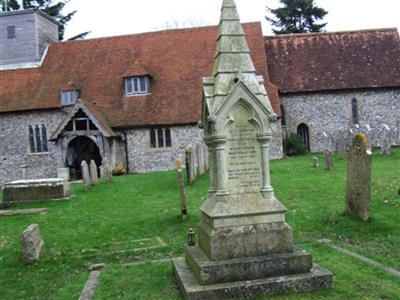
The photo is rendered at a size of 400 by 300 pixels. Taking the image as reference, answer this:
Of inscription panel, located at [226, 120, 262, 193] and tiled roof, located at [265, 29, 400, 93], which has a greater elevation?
tiled roof, located at [265, 29, 400, 93]

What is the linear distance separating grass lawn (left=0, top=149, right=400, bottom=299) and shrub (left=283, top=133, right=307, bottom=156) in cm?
1127

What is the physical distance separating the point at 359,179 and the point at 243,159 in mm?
4095

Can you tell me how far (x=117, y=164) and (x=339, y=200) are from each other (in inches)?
651

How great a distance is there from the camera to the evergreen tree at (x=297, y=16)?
140 feet

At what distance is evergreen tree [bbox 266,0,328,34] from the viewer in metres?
42.6

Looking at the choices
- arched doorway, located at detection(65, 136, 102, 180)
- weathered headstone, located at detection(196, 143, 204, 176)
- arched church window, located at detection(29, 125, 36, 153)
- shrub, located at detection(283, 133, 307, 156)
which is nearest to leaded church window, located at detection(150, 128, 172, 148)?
arched doorway, located at detection(65, 136, 102, 180)

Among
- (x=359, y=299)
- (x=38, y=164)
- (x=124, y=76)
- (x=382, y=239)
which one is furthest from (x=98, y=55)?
(x=359, y=299)

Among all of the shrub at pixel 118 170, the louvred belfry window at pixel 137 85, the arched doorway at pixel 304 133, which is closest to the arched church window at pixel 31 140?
the shrub at pixel 118 170

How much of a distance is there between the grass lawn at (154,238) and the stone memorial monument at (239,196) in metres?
0.50

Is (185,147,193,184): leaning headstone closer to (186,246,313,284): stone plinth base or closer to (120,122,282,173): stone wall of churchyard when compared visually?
(120,122,282,173): stone wall of churchyard

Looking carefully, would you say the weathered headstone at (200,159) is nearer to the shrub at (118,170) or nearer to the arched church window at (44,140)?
the shrub at (118,170)

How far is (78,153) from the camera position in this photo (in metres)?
27.7

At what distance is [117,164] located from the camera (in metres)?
26.2

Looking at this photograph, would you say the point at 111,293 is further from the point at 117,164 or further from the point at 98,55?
the point at 98,55
